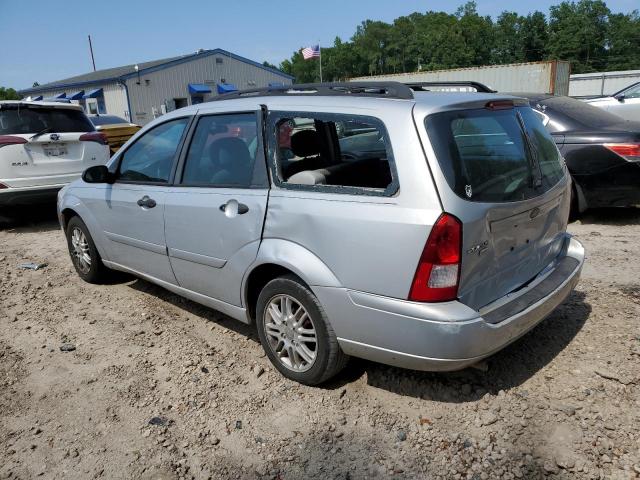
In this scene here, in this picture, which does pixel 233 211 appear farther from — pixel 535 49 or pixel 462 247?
pixel 535 49

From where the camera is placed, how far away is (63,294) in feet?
16.1

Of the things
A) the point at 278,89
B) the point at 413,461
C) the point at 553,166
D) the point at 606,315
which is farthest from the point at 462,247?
the point at 606,315

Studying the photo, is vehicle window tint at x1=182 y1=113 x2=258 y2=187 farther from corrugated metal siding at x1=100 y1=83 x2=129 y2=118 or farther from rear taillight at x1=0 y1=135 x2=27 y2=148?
corrugated metal siding at x1=100 y1=83 x2=129 y2=118

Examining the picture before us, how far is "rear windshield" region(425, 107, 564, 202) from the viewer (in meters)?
2.50

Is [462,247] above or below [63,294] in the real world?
above

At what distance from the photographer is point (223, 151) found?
11.4ft

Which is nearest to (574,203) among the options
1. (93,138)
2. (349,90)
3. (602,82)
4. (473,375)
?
(473,375)

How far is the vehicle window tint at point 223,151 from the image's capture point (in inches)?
129

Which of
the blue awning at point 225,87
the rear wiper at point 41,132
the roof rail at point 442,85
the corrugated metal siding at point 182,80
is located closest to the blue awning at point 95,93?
the corrugated metal siding at point 182,80

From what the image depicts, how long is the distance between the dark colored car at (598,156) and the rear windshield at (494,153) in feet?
9.52

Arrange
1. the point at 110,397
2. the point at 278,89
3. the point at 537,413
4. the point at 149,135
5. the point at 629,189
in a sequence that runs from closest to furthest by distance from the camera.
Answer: the point at 537,413, the point at 110,397, the point at 278,89, the point at 149,135, the point at 629,189

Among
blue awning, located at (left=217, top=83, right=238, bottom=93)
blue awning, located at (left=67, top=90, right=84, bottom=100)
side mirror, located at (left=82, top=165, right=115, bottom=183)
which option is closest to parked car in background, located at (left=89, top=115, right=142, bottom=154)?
side mirror, located at (left=82, top=165, right=115, bottom=183)

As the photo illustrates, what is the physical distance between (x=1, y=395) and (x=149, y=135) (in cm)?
217

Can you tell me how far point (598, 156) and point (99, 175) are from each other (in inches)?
209
